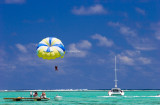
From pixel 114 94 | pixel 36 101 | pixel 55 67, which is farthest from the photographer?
pixel 114 94

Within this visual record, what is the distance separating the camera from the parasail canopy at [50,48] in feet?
161

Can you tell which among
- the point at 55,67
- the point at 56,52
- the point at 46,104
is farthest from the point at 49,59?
the point at 46,104

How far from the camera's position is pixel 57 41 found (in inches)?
1983

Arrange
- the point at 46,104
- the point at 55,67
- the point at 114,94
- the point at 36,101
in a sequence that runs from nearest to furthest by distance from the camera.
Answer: the point at 55,67 → the point at 46,104 → the point at 36,101 → the point at 114,94

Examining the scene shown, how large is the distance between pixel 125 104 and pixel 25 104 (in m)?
16.8

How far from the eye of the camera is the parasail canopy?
49.2 meters

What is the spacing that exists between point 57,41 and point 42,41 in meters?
2.25

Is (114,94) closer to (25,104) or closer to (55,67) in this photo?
(25,104)

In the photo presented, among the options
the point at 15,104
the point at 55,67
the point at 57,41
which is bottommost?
the point at 15,104

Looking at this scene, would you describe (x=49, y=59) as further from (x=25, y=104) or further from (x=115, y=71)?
(x=115, y=71)

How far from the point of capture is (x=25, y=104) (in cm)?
5819

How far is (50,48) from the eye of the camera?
49781mm

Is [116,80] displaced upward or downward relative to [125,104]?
upward

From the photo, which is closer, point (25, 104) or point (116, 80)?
point (25, 104)
